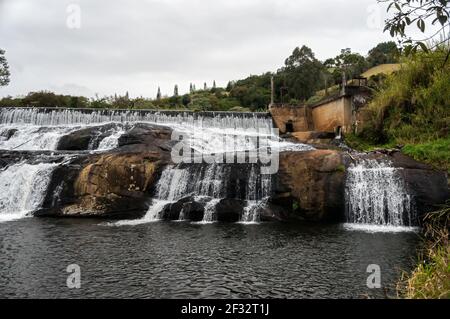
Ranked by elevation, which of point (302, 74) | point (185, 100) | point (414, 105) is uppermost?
point (302, 74)

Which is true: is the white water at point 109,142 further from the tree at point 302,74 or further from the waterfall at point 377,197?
the tree at point 302,74

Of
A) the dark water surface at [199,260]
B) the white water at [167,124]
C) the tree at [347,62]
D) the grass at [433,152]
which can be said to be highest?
the tree at [347,62]

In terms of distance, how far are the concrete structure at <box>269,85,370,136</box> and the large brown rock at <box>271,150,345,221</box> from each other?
8.53m

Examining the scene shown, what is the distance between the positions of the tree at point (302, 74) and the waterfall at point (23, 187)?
3430 cm

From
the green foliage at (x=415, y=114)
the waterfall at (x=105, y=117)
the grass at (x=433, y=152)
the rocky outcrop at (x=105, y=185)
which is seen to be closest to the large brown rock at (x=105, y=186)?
the rocky outcrop at (x=105, y=185)

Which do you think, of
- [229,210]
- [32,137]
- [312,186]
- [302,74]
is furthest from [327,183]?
[302,74]

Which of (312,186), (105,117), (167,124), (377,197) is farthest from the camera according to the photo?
(105,117)

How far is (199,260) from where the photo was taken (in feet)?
30.7

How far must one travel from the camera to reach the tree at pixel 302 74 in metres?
47.3

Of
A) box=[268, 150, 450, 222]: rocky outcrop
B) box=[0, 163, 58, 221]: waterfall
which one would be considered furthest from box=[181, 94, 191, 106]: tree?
box=[268, 150, 450, 222]: rocky outcrop

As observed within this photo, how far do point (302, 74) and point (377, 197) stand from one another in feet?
113

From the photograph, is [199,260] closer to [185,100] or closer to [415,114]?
[415,114]

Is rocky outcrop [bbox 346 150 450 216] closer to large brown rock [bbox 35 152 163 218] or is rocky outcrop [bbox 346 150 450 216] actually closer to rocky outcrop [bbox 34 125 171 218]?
rocky outcrop [bbox 34 125 171 218]
